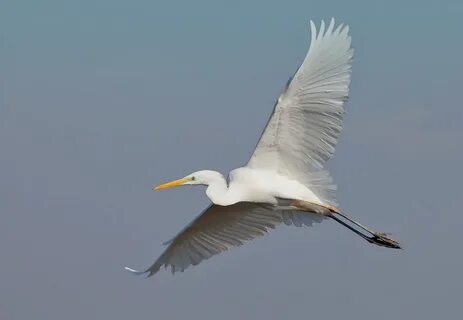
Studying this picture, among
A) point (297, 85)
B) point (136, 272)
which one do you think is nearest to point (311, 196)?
point (297, 85)

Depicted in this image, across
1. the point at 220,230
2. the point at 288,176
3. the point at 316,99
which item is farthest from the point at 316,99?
the point at 220,230

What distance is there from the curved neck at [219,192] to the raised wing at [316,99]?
0.77m

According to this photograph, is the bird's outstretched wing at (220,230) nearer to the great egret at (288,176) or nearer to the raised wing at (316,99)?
the great egret at (288,176)

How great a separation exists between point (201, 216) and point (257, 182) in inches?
74.4

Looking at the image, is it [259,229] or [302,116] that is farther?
[259,229]

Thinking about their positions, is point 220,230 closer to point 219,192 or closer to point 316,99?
point 219,192

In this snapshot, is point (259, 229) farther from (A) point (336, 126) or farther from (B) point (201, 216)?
(A) point (336, 126)

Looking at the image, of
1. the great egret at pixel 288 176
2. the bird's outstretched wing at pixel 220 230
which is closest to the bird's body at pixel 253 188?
the great egret at pixel 288 176

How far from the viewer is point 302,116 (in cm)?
2134

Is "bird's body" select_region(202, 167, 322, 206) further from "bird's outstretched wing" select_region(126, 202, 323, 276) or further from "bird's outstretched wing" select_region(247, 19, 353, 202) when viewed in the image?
"bird's outstretched wing" select_region(126, 202, 323, 276)

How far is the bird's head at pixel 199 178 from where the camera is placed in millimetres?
21844

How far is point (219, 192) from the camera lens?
71.2 ft

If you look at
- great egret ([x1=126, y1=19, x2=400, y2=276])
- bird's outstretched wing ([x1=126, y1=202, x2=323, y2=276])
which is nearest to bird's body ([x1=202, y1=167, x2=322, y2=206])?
great egret ([x1=126, y1=19, x2=400, y2=276])

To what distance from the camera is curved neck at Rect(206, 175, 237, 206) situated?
70.9ft
